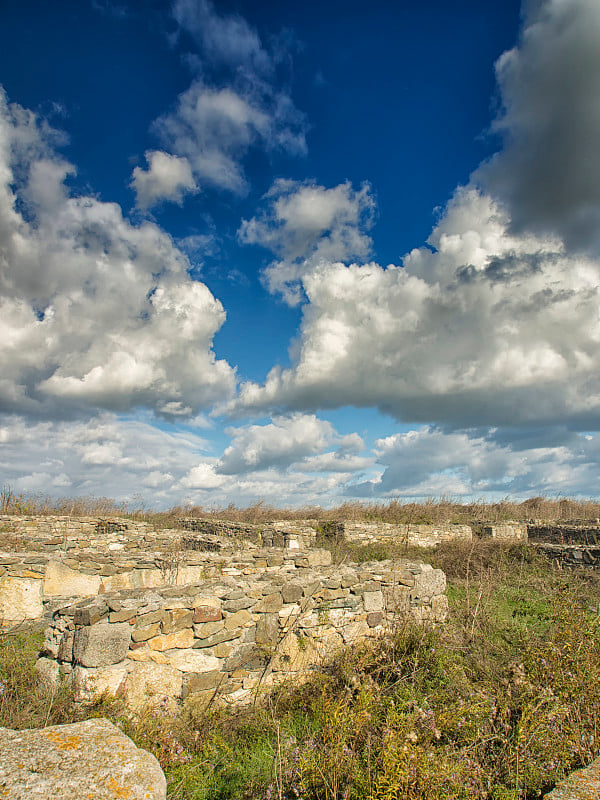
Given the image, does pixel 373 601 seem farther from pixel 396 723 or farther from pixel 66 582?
pixel 66 582

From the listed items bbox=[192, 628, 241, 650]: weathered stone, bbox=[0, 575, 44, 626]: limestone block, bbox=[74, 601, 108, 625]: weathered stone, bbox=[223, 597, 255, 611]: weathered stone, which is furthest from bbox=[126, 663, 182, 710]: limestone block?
bbox=[0, 575, 44, 626]: limestone block

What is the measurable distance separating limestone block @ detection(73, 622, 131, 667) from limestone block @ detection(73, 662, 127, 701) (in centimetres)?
6

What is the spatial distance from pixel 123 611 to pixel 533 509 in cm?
2644

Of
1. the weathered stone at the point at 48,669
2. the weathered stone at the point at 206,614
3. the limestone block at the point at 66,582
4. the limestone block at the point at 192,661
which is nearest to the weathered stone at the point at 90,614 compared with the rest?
the weathered stone at the point at 48,669

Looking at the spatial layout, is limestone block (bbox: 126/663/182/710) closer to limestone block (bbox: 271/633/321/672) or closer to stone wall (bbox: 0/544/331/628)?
limestone block (bbox: 271/633/321/672)

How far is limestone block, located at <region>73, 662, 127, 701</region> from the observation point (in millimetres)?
4309

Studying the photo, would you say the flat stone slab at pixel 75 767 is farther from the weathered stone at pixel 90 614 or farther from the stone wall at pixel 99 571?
the stone wall at pixel 99 571

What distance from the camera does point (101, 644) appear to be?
4512 mm

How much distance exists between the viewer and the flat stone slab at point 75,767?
1905 mm

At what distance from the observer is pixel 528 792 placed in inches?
129

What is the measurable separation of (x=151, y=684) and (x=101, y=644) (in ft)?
2.37

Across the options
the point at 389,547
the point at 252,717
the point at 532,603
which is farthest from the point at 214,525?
the point at 252,717

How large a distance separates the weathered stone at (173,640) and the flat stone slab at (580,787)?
3842 mm

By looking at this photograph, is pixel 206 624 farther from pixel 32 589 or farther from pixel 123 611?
pixel 32 589
